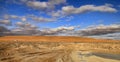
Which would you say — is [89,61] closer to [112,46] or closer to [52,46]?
[52,46]

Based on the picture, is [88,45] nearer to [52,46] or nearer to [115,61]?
[52,46]

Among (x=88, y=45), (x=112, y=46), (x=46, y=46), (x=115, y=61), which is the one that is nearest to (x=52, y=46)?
(x=46, y=46)

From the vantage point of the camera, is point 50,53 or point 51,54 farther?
point 50,53

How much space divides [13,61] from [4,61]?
2.48 ft

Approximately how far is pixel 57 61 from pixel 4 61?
4581mm

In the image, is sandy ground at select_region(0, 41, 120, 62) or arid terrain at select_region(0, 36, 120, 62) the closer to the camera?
sandy ground at select_region(0, 41, 120, 62)

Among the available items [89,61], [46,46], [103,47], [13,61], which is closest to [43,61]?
[13,61]

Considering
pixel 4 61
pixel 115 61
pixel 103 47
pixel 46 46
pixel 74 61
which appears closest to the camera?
pixel 4 61

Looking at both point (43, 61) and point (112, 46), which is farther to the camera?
point (112, 46)

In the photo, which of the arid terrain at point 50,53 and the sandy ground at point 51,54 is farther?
the arid terrain at point 50,53

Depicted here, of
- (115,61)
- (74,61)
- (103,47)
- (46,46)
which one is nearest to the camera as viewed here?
→ (74,61)

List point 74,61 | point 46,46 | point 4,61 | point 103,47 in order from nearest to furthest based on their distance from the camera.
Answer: point 4,61
point 74,61
point 46,46
point 103,47

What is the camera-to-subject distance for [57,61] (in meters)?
17.9

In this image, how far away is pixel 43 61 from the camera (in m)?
18.0
